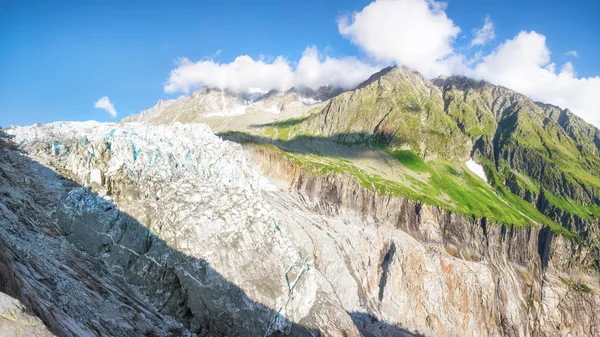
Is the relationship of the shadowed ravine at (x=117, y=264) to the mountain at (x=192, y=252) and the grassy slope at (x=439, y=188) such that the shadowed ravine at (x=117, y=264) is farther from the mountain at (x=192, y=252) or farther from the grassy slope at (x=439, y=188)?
the grassy slope at (x=439, y=188)

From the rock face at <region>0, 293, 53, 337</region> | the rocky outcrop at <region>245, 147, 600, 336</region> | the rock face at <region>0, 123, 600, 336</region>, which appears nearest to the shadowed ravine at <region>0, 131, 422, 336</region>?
the rock face at <region>0, 123, 600, 336</region>

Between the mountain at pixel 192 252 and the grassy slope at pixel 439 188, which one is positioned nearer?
the mountain at pixel 192 252

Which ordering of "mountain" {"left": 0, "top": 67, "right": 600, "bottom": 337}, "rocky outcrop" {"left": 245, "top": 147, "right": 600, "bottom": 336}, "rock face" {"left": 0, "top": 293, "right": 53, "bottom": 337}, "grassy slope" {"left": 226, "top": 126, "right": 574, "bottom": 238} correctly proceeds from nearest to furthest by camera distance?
"rock face" {"left": 0, "top": 293, "right": 53, "bottom": 337}
"mountain" {"left": 0, "top": 67, "right": 600, "bottom": 337}
"rocky outcrop" {"left": 245, "top": 147, "right": 600, "bottom": 336}
"grassy slope" {"left": 226, "top": 126, "right": 574, "bottom": 238}

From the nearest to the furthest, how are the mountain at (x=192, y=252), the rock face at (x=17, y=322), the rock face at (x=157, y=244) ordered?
1. the rock face at (x=17, y=322)
2. the rock face at (x=157, y=244)
3. the mountain at (x=192, y=252)

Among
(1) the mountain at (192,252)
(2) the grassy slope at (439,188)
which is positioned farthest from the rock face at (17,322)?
(2) the grassy slope at (439,188)

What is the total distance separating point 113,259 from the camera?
38375mm

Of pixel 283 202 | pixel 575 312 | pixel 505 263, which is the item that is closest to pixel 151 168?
pixel 283 202

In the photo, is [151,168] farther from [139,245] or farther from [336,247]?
[336,247]

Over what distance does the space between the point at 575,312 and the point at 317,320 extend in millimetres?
132649

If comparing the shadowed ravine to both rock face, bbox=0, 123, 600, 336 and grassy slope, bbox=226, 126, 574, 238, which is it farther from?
grassy slope, bbox=226, 126, 574, 238

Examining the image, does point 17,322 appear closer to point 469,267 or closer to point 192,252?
point 192,252

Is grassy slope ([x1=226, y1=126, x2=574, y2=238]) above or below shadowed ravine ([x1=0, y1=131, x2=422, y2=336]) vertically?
above

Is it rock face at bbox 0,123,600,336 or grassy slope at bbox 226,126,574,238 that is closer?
rock face at bbox 0,123,600,336

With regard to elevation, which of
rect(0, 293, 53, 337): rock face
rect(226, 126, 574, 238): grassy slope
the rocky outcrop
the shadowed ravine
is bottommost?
the shadowed ravine
